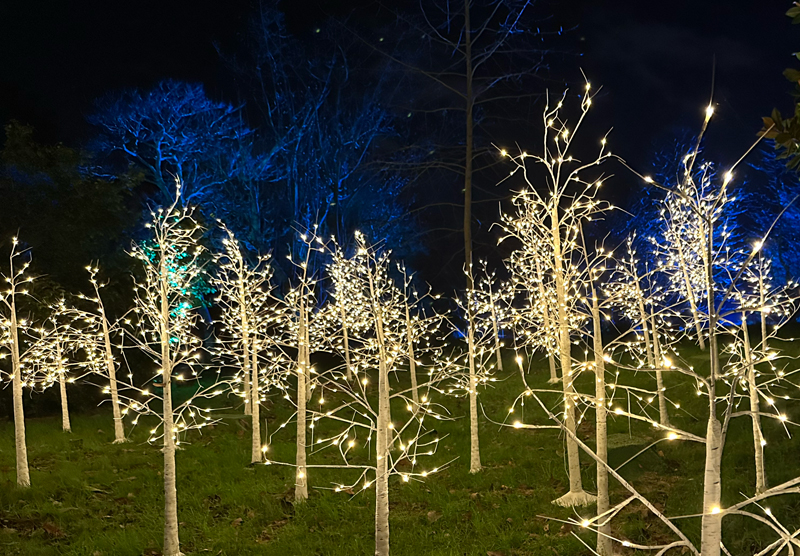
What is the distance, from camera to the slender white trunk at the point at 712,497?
2938 millimetres

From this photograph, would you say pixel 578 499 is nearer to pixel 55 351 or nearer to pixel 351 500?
pixel 351 500

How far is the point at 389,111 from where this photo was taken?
23719 millimetres

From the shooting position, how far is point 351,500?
9.30m

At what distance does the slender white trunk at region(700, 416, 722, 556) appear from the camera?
9.64 feet

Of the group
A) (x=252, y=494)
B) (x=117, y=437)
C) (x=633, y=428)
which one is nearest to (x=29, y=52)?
(x=117, y=437)

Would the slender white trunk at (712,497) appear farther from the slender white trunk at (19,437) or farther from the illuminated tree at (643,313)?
the slender white trunk at (19,437)

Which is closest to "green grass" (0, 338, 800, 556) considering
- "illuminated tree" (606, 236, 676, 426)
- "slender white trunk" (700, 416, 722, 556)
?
"illuminated tree" (606, 236, 676, 426)

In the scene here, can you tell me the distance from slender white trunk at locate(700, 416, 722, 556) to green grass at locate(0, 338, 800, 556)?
4572 mm

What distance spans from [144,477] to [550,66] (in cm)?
1401

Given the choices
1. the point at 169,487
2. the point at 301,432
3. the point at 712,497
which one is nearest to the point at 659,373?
the point at 301,432

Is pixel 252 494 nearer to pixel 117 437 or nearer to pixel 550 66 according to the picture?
pixel 117 437

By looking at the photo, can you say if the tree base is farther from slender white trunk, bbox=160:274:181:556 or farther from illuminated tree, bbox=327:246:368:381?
slender white trunk, bbox=160:274:181:556

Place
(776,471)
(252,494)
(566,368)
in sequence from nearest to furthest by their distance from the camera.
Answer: (566,368) < (776,471) < (252,494)

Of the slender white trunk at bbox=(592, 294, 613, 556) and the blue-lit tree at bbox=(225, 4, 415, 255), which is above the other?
the blue-lit tree at bbox=(225, 4, 415, 255)
